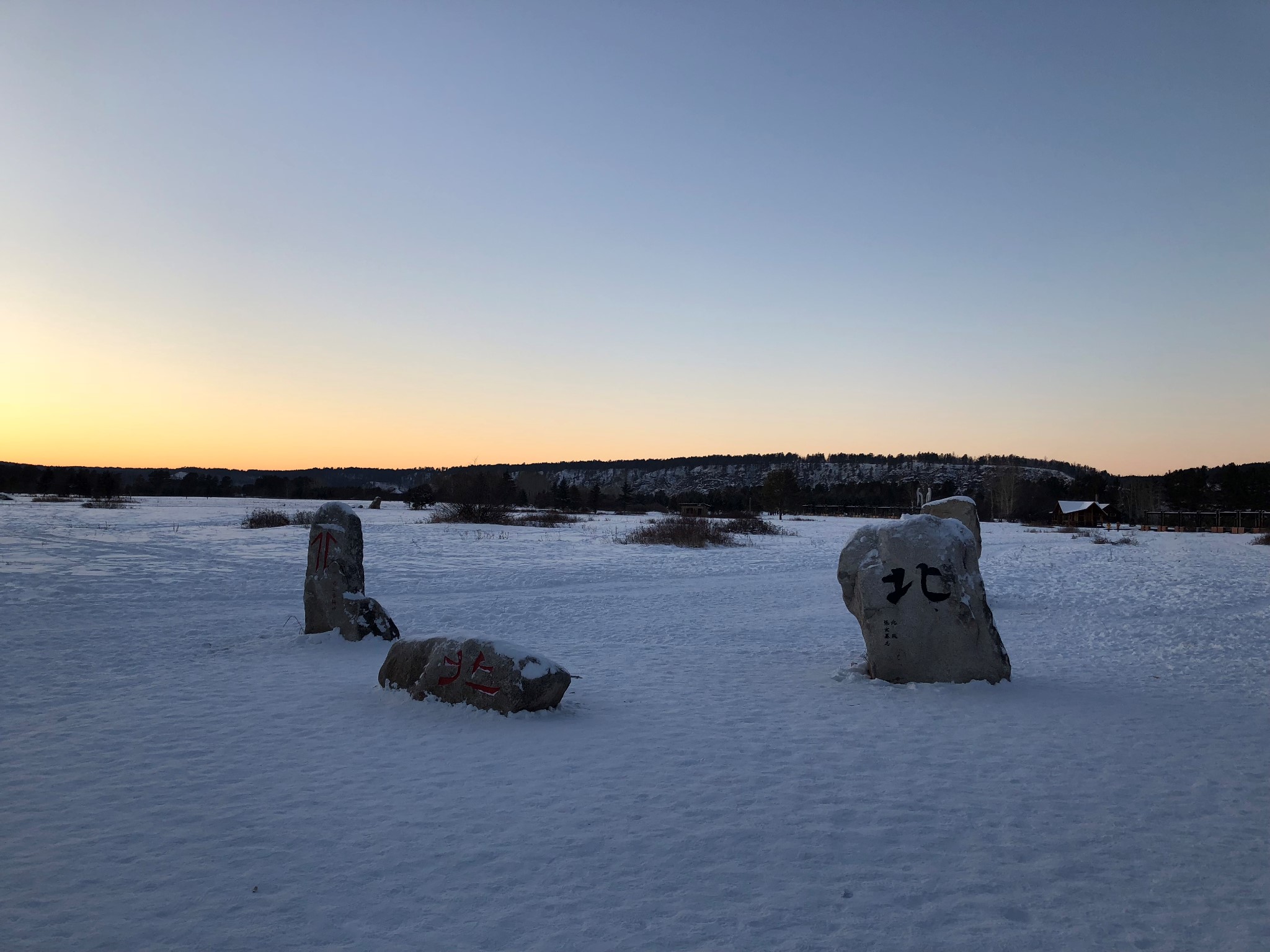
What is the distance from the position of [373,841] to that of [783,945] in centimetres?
237

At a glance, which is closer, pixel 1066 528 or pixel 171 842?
pixel 171 842

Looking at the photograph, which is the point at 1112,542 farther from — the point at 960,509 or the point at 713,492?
the point at 713,492

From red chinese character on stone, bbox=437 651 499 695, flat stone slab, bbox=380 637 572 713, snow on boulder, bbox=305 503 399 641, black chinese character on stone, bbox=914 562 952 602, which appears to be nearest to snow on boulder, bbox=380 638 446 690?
flat stone slab, bbox=380 637 572 713

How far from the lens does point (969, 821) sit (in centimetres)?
458

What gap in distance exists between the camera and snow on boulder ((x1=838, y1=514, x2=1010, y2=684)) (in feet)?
26.1

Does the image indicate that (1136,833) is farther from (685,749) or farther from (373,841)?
(373,841)

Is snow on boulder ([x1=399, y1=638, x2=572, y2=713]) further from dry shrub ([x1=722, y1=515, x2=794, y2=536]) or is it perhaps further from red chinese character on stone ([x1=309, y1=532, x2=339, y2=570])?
dry shrub ([x1=722, y1=515, x2=794, y2=536])

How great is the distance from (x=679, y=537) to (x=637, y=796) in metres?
23.0

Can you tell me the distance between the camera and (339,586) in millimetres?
10656

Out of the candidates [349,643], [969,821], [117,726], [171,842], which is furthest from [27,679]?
[969,821]

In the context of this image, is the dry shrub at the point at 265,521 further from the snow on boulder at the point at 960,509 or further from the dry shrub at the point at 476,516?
the snow on boulder at the point at 960,509

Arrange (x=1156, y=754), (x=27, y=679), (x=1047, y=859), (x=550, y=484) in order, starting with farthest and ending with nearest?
(x=550, y=484)
(x=27, y=679)
(x=1156, y=754)
(x=1047, y=859)

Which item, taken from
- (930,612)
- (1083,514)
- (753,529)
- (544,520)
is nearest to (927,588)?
(930,612)

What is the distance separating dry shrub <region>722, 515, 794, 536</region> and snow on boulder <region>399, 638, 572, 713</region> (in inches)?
1074
